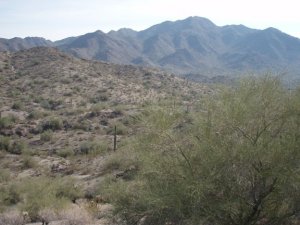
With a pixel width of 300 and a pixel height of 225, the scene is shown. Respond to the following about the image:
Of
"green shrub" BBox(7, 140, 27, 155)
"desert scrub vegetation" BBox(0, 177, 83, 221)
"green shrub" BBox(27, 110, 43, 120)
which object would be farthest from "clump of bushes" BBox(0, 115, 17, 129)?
"desert scrub vegetation" BBox(0, 177, 83, 221)

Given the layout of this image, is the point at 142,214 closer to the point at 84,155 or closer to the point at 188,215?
the point at 188,215

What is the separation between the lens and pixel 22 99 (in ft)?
191

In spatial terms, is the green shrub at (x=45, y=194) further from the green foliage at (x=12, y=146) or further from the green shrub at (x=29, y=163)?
the green foliage at (x=12, y=146)

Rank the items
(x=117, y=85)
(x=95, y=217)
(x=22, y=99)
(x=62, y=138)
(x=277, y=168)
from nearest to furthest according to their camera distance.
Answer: (x=277, y=168) → (x=95, y=217) → (x=62, y=138) → (x=22, y=99) → (x=117, y=85)

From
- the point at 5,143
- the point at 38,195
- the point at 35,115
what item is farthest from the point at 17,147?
the point at 38,195

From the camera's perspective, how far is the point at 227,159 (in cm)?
1146

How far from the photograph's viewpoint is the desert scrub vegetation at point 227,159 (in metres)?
11.3

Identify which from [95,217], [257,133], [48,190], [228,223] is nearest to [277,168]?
[257,133]

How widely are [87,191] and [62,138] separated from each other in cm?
1978

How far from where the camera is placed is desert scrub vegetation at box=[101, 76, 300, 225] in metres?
11.3

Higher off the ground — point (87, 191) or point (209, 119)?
point (209, 119)

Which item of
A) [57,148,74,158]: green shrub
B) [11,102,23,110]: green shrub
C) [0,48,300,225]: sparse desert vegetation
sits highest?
[0,48,300,225]: sparse desert vegetation

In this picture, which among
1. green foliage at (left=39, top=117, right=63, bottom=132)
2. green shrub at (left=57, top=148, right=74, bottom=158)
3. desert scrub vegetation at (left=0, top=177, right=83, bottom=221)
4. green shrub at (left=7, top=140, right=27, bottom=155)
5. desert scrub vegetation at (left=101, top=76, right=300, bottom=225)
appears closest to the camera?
desert scrub vegetation at (left=101, top=76, right=300, bottom=225)

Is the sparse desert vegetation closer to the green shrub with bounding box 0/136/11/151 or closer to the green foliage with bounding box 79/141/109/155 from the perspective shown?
the green foliage with bounding box 79/141/109/155
